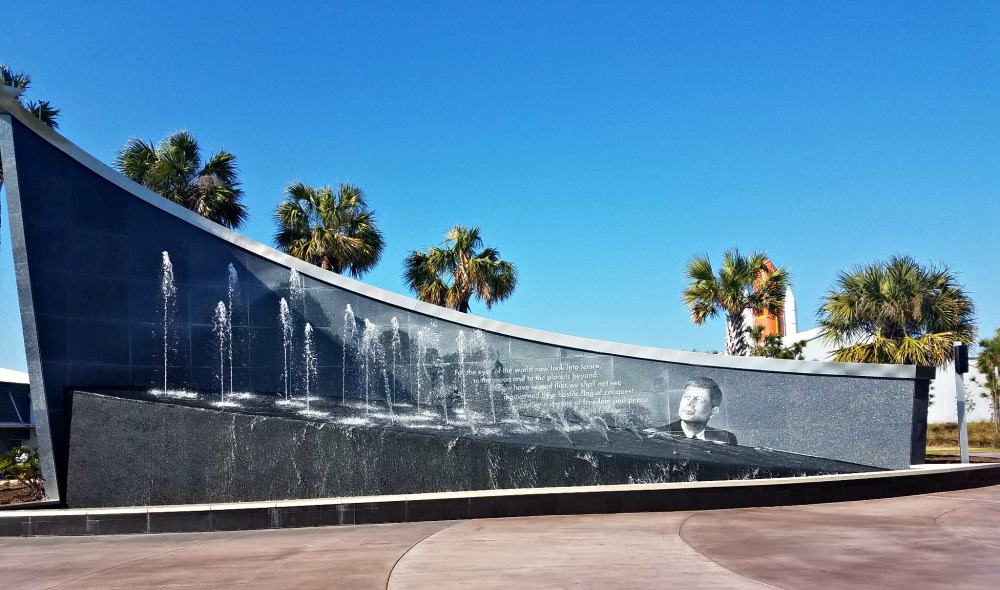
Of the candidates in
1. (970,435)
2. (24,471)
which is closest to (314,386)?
(24,471)

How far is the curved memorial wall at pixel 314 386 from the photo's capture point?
13.8 metres

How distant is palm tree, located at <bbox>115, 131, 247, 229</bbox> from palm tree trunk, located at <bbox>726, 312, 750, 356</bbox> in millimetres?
15598

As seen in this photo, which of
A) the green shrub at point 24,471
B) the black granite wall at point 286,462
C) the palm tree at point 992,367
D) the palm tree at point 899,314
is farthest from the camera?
the palm tree at point 992,367

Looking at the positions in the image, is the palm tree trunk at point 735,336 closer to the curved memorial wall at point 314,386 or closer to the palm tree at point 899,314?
the palm tree at point 899,314

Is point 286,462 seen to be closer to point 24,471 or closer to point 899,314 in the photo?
point 24,471

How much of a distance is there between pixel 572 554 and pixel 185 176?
2079cm

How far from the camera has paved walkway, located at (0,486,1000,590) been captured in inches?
265

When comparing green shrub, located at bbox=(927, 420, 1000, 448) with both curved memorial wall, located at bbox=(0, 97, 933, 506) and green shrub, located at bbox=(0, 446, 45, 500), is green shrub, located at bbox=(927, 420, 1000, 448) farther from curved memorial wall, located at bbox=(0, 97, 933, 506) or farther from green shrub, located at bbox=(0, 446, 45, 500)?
green shrub, located at bbox=(0, 446, 45, 500)

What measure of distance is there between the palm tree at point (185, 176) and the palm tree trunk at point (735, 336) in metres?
15.6

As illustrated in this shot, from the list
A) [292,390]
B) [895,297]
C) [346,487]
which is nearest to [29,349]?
[292,390]

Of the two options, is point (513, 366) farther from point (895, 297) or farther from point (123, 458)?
point (895, 297)

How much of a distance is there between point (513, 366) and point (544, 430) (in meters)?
Result: 1.51

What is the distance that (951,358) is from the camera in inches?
858

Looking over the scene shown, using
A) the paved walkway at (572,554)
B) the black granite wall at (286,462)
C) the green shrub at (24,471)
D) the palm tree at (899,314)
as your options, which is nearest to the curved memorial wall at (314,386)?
the black granite wall at (286,462)
